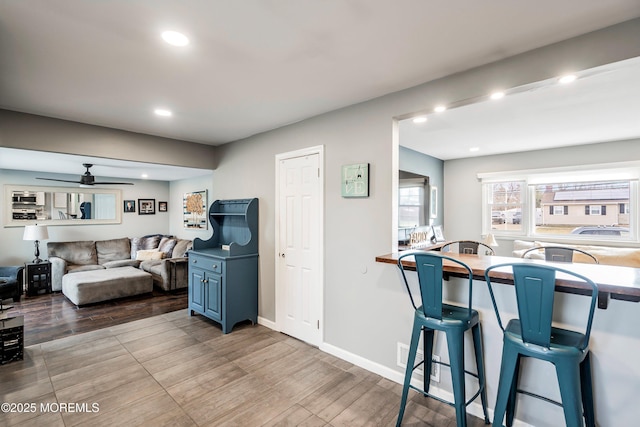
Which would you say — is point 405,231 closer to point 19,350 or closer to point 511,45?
point 511,45

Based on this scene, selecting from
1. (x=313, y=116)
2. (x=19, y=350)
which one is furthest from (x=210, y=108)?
(x=19, y=350)

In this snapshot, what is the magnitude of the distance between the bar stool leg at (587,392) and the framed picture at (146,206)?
811 centimetres

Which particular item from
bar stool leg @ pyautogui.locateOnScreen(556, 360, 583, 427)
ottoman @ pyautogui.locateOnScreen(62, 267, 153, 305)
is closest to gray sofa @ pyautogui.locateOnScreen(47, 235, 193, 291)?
ottoman @ pyautogui.locateOnScreen(62, 267, 153, 305)

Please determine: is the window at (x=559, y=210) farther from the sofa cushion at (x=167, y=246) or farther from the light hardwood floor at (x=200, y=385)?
the sofa cushion at (x=167, y=246)

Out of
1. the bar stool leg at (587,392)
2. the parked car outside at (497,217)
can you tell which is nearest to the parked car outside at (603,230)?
the parked car outside at (497,217)

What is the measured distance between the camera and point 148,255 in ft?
21.3

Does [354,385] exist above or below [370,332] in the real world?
below

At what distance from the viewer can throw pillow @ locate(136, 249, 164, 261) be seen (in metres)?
6.46

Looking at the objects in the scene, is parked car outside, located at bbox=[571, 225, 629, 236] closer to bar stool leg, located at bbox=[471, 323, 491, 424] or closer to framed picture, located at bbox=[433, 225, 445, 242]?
framed picture, located at bbox=[433, 225, 445, 242]

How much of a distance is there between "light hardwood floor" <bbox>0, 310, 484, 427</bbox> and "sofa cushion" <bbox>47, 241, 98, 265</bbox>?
3.26 m

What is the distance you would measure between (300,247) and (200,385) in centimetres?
158

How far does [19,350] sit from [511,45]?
480 cm

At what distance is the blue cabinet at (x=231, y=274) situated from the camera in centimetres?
366

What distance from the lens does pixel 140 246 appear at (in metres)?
6.90
